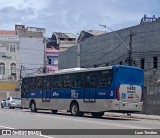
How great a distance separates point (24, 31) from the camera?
82500mm

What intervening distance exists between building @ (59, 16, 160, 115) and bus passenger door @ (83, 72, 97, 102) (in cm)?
817

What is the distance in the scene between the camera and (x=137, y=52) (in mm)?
44031

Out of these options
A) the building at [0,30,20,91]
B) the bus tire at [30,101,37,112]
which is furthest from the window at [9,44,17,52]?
the bus tire at [30,101,37,112]

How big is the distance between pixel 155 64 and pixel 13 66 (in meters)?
36.6

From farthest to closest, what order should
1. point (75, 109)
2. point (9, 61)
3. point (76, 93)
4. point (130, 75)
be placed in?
point (9, 61)
point (75, 109)
point (76, 93)
point (130, 75)

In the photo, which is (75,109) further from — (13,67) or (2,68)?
(13,67)

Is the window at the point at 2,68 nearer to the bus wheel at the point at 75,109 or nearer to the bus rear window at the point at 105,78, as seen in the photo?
the bus wheel at the point at 75,109

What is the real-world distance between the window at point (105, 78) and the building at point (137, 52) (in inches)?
356

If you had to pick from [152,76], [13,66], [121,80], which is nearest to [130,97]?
[121,80]

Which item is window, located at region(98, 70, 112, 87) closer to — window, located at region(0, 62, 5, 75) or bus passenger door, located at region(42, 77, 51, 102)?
bus passenger door, located at region(42, 77, 51, 102)

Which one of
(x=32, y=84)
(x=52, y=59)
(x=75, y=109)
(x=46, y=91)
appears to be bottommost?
(x=75, y=109)

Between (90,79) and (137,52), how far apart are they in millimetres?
17410

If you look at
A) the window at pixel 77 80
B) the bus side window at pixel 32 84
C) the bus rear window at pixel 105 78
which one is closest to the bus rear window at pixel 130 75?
the bus rear window at pixel 105 78

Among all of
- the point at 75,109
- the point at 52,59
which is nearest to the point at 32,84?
the point at 75,109
